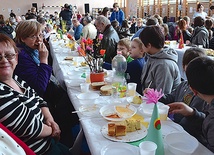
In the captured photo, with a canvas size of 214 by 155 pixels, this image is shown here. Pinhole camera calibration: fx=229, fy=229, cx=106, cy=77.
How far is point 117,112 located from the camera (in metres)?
1.47

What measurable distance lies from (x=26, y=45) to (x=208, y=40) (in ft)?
13.8

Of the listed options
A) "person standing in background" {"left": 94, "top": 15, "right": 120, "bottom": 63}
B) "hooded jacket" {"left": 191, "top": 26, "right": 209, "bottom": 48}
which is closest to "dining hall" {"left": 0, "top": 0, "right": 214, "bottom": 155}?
"person standing in background" {"left": 94, "top": 15, "right": 120, "bottom": 63}

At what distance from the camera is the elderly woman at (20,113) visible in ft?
3.94

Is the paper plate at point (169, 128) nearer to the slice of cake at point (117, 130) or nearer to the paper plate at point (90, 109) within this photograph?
the slice of cake at point (117, 130)

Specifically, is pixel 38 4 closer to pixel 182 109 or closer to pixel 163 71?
pixel 163 71

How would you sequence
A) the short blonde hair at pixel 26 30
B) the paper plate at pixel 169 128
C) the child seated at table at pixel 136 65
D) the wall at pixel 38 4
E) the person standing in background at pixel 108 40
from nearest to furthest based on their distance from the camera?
the paper plate at pixel 169 128
the short blonde hair at pixel 26 30
the child seated at table at pixel 136 65
the person standing in background at pixel 108 40
the wall at pixel 38 4

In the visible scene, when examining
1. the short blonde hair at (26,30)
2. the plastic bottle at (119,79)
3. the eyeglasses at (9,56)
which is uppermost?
the short blonde hair at (26,30)

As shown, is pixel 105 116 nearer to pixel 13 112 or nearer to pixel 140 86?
pixel 13 112

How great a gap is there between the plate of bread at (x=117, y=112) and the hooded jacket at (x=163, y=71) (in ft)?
2.11

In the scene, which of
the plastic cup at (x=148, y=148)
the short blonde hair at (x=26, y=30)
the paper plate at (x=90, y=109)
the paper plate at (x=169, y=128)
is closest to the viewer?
the plastic cup at (x=148, y=148)

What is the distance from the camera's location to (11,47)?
148cm

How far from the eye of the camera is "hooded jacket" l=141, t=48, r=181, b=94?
2.09 m

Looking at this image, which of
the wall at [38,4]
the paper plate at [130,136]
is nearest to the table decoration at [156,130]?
the paper plate at [130,136]

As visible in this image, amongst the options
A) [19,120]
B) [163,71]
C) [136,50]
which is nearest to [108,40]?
[136,50]
